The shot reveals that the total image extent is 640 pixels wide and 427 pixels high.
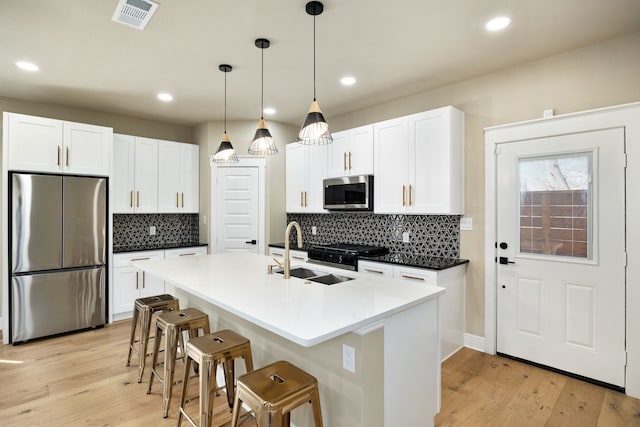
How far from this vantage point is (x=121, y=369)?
2.98m

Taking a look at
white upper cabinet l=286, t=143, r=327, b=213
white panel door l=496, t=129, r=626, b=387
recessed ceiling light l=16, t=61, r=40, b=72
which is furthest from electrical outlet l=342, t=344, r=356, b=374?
recessed ceiling light l=16, t=61, r=40, b=72

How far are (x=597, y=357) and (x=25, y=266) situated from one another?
550cm

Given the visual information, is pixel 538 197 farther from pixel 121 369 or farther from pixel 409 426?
pixel 121 369

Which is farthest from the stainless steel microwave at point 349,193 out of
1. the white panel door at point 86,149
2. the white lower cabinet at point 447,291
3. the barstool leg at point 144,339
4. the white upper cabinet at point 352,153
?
the white panel door at point 86,149

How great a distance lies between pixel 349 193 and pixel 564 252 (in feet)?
7.40

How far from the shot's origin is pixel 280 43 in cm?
275

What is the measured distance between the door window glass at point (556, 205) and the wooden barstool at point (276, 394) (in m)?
2.50

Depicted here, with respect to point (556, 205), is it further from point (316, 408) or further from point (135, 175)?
point (135, 175)

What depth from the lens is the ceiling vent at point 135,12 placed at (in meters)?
2.20

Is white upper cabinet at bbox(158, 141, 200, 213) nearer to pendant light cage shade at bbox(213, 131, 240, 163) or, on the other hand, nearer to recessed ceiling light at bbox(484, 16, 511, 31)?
pendant light cage shade at bbox(213, 131, 240, 163)

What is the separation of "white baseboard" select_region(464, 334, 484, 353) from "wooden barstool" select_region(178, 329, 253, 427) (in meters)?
2.43

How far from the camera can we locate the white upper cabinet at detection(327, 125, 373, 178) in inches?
158

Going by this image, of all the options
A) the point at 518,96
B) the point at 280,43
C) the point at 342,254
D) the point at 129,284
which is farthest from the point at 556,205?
the point at 129,284

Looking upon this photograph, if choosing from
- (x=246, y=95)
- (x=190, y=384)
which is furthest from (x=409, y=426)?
(x=246, y=95)
